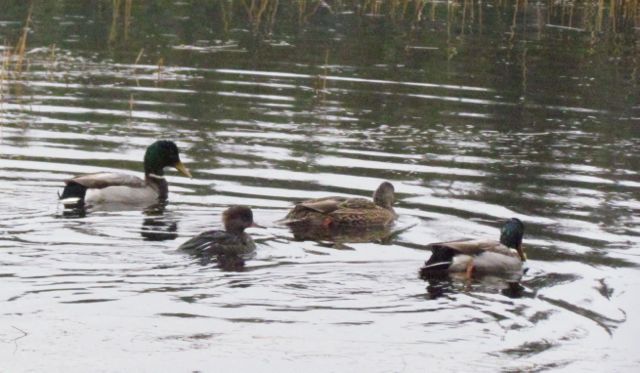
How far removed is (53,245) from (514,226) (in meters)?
3.51

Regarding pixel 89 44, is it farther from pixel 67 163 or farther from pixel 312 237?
pixel 312 237

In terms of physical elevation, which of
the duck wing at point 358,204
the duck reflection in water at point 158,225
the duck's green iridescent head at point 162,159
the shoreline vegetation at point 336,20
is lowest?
the duck reflection in water at point 158,225

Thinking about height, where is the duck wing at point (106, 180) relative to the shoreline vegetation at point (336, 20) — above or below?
below

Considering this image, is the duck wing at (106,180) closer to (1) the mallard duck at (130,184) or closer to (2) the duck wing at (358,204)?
(1) the mallard duck at (130,184)

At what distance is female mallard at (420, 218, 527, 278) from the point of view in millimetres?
11086

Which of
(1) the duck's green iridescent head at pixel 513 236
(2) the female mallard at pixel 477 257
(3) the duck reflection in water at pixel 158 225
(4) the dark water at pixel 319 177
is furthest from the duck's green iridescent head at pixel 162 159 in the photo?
(1) the duck's green iridescent head at pixel 513 236

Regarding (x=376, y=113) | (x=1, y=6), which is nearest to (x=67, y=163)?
(x=376, y=113)

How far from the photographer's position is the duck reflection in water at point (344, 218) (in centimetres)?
1269

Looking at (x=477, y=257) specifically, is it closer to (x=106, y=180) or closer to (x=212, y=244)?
(x=212, y=244)

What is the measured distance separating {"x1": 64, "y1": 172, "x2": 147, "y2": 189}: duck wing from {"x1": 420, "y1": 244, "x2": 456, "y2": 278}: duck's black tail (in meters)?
3.70

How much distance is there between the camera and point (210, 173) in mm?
14805

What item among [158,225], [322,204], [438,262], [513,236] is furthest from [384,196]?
[438,262]

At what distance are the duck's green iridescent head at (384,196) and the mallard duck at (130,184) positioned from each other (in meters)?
2.07

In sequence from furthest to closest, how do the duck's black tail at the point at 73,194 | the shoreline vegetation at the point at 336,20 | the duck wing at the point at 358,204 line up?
the shoreline vegetation at the point at 336,20 < the duck's black tail at the point at 73,194 < the duck wing at the point at 358,204
